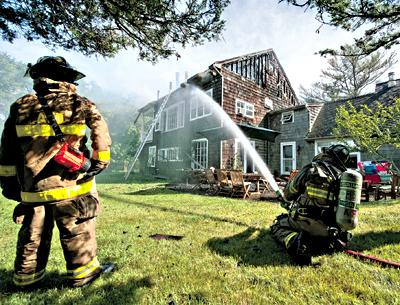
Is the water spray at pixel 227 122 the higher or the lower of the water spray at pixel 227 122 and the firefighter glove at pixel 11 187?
the higher

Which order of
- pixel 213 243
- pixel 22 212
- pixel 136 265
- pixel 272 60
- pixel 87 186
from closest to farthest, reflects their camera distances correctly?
pixel 22 212
pixel 87 186
pixel 136 265
pixel 213 243
pixel 272 60

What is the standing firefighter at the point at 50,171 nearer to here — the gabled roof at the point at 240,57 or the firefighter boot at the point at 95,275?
the firefighter boot at the point at 95,275

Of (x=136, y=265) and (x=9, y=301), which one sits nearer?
(x=9, y=301)

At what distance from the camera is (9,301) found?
1.99 meters

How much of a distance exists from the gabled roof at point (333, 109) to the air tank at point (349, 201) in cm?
1237

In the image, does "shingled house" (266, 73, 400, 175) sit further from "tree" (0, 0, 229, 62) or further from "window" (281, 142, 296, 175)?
→ "tree" (0, 0, 229, 62)

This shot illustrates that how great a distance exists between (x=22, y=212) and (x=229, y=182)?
7596 mm

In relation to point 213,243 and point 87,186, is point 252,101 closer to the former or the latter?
point 213,243

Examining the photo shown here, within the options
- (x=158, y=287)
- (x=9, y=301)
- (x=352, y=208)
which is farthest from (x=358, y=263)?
(x=9, y=301)

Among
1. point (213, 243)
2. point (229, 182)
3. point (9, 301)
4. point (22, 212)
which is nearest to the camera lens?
point (9, 301)

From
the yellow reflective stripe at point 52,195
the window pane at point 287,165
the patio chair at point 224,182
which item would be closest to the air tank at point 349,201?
the yellow reflective stripe at point 52,195

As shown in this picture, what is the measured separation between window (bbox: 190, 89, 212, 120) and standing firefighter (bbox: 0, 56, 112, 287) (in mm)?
13069

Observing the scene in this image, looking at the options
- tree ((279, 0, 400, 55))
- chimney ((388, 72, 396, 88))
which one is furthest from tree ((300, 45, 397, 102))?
tree ((279, 0, 400, 55))

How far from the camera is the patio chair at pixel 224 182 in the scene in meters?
9.06
